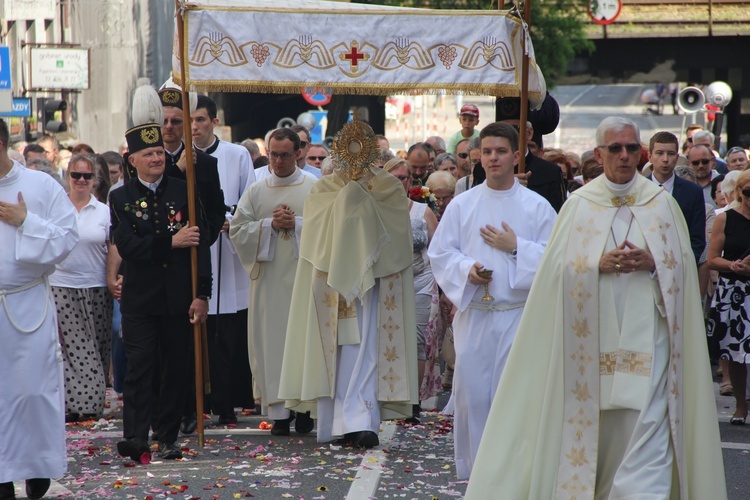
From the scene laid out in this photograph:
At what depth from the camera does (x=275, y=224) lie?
9422mm

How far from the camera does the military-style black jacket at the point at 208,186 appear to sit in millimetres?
8836

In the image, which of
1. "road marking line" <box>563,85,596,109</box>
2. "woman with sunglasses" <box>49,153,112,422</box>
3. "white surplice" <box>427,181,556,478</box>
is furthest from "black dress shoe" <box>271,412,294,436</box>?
"road marking line" <box>563,85,596,109</box>

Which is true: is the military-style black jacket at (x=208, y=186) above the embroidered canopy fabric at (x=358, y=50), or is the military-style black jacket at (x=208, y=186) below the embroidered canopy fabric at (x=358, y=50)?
below

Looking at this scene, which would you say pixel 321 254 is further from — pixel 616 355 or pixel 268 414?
pixel 616 355

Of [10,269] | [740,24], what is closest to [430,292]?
[10,269]

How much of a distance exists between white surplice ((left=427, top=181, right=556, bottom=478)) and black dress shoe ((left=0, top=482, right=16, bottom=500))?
257 cm

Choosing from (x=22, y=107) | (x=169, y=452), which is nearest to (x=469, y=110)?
(x=169, y=452)

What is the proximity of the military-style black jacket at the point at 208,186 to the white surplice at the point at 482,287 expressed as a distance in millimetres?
2065

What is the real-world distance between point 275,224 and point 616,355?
3.96 m

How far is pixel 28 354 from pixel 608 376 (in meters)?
3.31

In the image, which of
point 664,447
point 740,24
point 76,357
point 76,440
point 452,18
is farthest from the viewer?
point 740,24

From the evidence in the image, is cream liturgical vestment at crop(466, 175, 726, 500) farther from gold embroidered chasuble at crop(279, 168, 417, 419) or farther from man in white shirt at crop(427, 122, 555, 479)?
gold embroidered chasuble at crop(279, 168, 417, 419)

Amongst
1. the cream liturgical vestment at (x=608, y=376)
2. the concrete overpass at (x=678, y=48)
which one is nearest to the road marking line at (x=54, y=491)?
the cream liturgical vestment at (x=608, y=376)

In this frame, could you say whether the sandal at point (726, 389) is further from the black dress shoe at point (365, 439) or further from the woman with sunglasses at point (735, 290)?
the black dress shoe at point (365, 439)
